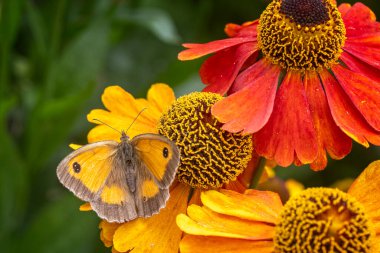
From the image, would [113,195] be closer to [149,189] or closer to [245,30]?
[149,189]

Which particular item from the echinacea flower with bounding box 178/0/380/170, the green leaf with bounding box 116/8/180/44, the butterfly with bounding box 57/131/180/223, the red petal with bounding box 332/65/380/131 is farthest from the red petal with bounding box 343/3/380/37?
the green leaf with bounding box 116/8/180/44

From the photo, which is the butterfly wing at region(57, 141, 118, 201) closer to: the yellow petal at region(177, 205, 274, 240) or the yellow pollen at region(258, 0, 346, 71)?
the yellow petal at region(177, 205, 274, 240)

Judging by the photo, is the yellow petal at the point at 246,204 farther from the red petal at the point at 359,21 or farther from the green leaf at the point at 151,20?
the green leaf at the point at 151,20

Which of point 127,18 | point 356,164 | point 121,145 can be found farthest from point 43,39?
point 356,164

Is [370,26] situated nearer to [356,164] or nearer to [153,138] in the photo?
[153,138]

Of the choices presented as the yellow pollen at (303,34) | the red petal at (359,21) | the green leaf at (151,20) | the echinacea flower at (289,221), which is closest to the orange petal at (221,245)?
the echinacea flower at (289,221)

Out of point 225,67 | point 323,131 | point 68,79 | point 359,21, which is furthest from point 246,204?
point 68,79
